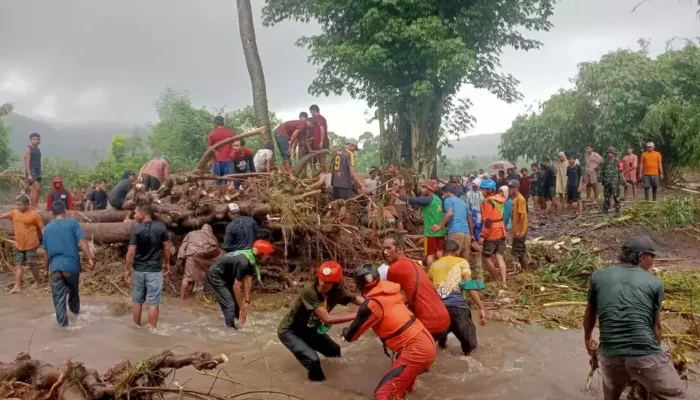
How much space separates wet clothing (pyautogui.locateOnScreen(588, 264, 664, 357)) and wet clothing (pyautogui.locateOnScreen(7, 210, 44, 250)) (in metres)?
7.88

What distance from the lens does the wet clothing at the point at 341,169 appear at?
901cm

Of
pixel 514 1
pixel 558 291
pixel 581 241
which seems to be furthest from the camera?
pixel 514 1

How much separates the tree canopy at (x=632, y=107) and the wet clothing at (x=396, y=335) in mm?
14022

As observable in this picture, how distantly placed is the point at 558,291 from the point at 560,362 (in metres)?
2.62

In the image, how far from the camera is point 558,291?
7.90 meters

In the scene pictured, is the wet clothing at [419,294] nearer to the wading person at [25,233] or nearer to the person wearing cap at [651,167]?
the wading person at [25,233]

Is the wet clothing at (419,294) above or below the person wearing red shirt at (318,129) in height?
below

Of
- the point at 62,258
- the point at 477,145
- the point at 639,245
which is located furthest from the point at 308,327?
the point at 477,145

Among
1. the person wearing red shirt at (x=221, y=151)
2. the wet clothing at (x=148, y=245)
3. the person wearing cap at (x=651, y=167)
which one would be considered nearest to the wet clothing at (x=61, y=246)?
the wet clothing at (x=148, y=245)

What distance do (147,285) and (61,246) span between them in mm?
1154

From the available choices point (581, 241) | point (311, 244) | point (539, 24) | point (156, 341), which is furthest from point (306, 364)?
point (539, 24)

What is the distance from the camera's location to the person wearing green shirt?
323 inches

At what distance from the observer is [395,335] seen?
420 centimetres

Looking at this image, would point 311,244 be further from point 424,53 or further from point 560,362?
point 424,53
